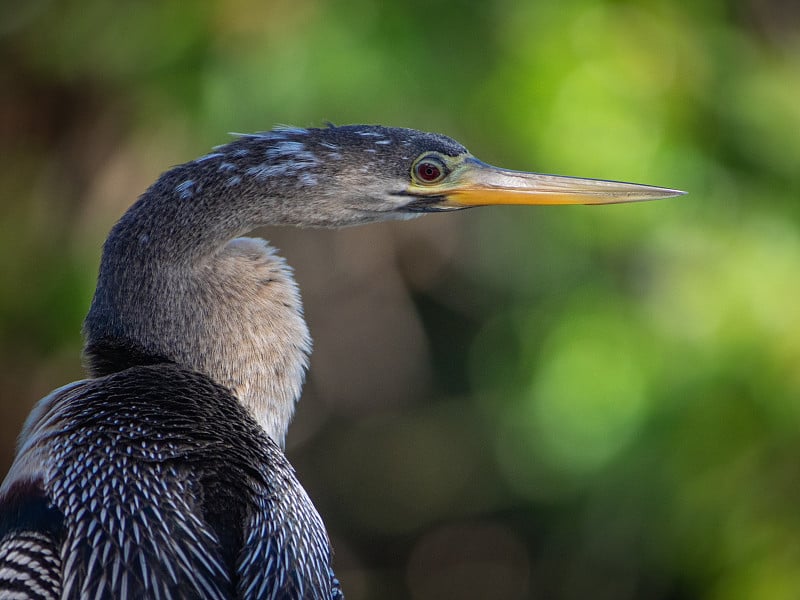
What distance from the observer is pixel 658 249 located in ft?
16.8

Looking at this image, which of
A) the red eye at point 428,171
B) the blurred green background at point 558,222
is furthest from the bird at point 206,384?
the blurred green background at point 558,222

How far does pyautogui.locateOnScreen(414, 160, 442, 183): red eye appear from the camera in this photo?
270 centimetres

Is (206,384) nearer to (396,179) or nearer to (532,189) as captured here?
(396,179)

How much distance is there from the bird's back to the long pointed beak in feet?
2.72

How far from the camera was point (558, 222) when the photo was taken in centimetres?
538

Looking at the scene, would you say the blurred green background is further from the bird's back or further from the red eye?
the bird's back

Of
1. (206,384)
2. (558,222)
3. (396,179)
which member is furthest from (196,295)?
(558,222)

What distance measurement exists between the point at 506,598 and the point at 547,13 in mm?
3749

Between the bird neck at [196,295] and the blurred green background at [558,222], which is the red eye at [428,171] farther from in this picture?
the blurred green background at [558,222]

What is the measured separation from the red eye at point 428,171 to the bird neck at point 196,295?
0.37m

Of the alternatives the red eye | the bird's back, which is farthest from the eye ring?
the bird's back

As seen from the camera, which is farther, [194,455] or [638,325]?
[638,325]

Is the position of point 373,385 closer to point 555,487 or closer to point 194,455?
point 555,487

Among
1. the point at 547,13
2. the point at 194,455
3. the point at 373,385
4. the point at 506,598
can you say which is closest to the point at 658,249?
the point at 547,13
